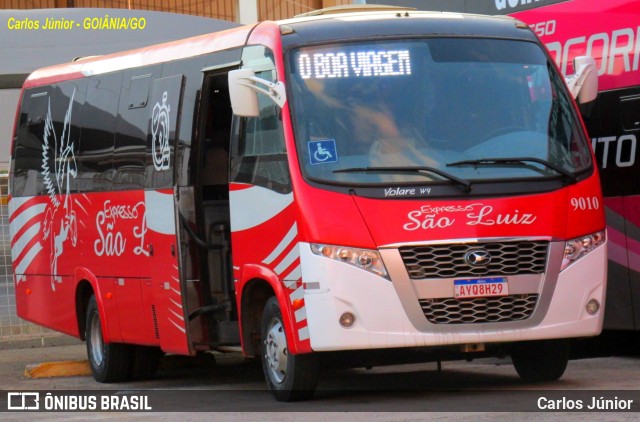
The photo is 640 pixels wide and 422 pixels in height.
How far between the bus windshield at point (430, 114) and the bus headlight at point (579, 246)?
462 mm

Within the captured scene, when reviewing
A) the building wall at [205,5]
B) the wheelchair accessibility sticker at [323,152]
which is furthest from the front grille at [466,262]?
the building wall at [205,5]

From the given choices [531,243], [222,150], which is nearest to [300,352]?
[531,243]

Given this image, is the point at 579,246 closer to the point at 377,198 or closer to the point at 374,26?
the point at 377,198

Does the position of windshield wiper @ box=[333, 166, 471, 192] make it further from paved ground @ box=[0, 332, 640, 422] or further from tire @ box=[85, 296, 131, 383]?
tire @ box=[85, 296, 131, 383]

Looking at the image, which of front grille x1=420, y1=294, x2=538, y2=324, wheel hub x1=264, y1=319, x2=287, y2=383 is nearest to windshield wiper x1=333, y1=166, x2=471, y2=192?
front grille x1=420, y1=294, x2=538, y2=324

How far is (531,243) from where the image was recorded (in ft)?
35.7

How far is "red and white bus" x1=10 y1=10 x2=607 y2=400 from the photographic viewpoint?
10.6 m

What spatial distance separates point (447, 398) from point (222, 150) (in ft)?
10.2

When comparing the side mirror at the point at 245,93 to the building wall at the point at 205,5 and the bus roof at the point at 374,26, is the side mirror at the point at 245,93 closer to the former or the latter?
the bus roof at the point at 374,26

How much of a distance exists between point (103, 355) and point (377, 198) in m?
5.26

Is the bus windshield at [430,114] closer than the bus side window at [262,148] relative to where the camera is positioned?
Yes

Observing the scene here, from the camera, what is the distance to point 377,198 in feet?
35.1

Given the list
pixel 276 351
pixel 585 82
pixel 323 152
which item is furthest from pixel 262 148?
pixel 585 82

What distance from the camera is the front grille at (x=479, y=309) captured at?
10695 millimetres
